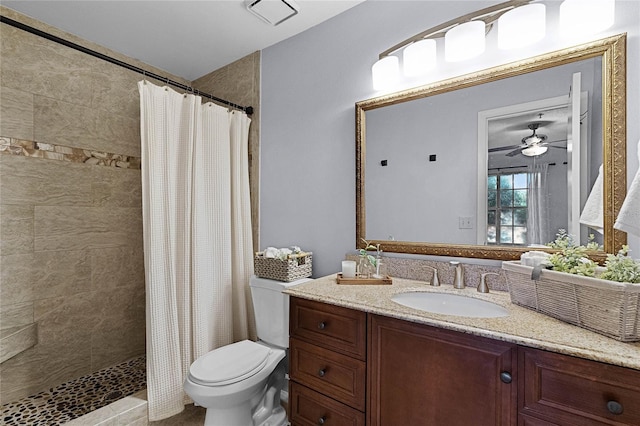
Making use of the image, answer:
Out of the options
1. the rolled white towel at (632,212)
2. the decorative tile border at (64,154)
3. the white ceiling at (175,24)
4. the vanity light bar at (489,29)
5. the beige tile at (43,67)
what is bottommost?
the rolled white towel at (632,212)

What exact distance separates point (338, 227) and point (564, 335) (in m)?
1.26

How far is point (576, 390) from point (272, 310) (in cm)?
142

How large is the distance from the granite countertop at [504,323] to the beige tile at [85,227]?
178 cm

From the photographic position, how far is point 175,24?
212 cm

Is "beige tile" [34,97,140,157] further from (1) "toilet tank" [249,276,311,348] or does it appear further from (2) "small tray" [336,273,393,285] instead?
(2) "small tray" [336,273,393,285]

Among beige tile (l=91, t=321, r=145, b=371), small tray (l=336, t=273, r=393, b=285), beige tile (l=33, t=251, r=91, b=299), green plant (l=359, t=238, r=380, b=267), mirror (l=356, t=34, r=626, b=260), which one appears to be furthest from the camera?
beige tile (l=91, t=321, r=145, b=371)

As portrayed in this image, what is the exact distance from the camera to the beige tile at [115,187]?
7.75ft

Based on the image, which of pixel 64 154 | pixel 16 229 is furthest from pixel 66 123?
pixel 16 229

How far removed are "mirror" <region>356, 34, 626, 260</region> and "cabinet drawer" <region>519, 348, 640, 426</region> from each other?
60 centimetres

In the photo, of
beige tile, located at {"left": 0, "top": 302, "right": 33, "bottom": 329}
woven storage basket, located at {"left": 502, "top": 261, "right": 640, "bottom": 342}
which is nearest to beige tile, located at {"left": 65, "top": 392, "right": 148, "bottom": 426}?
beige tile, located at {"left": 0, "top": 302, "right": 33, "bottom": 329}

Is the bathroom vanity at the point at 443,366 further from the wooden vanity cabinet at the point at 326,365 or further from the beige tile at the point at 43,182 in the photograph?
the beige tile at the point at 43,182

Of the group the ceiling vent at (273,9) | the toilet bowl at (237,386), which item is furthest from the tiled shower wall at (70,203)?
the toilet bowl at (237,386)

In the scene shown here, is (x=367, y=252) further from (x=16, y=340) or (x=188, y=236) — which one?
(x=16, y=340)

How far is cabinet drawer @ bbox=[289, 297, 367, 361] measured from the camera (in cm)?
125
